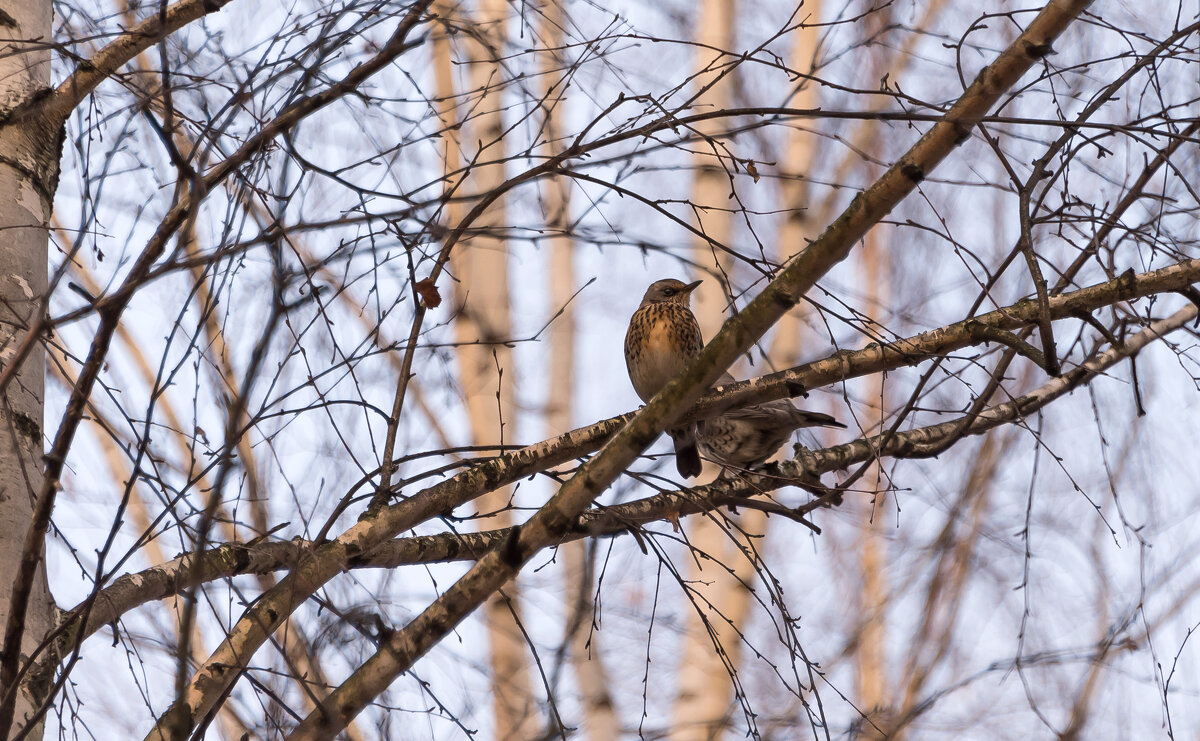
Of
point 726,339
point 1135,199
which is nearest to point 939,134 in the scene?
point 726,339

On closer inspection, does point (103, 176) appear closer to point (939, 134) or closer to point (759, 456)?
point (939, 134)

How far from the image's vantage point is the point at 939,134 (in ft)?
6.47

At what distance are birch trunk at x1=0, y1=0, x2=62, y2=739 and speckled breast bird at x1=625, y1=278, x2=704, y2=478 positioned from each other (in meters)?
2.51

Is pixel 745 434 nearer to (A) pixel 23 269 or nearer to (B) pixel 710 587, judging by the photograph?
(B) pixel 710 587

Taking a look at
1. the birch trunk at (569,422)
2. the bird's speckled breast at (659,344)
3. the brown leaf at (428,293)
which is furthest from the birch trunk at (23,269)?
the bird's speckled breast at (659,344)

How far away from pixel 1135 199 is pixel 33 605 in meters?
2.52

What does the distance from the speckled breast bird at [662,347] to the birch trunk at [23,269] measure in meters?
2.51

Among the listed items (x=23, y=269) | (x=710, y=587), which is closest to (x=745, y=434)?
(x=710, y=587)

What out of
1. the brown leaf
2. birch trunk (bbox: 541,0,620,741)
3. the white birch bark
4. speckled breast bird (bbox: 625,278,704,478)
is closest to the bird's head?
speckled breast bird (bbox: 625,278,704,478)

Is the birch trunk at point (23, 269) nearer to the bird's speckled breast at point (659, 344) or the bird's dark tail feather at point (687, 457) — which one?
the bird's dark tail feather at point (687, 457)

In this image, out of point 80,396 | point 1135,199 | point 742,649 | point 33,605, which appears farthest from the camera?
point 742,649

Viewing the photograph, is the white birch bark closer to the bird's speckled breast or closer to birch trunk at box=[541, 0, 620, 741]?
birch trunk at box=[541, 0, 620, 741]

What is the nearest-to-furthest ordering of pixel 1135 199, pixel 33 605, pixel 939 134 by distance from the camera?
pixel 939 134, pixel 33 605, pixel 1135 199

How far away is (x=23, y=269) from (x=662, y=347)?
2696 millimetres
